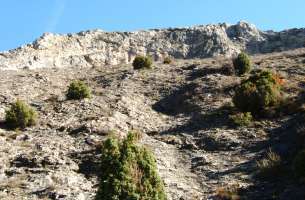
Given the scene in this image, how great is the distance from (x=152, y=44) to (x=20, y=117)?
157 ft

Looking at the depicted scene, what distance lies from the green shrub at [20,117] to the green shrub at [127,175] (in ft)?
43.6

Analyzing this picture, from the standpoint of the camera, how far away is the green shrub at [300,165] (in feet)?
78.5

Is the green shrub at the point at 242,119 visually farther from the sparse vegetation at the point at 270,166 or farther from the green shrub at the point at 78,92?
the green shrub at the point at 78,92

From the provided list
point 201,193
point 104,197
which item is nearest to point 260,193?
point 201,193

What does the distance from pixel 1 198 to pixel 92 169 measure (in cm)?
531

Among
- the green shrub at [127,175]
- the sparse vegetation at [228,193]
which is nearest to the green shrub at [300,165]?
the sparse vegetation at [228,193]

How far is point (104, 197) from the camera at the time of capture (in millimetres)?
19672

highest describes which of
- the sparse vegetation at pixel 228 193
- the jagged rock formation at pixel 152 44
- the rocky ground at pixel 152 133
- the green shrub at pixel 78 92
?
the jagged rock formation at pixel 152 44

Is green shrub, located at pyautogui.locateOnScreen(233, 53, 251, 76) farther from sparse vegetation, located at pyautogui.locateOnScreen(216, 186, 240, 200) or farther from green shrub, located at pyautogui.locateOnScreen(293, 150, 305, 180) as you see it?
sparse vegetation, located at pyautogui.locateOnScreen(216, 186, 240, 200)

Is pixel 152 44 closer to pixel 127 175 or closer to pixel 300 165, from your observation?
pixel 300 165

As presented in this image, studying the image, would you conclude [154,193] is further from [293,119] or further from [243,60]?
[243,60]

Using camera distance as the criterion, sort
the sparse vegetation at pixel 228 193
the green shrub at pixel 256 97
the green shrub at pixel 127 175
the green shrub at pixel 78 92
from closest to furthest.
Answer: the green shrub at pixel 127 175 < the sparse vegetation at pixel 228 193 < the green shrub at pixel 256 97 < the green shrub at pixel 78 92

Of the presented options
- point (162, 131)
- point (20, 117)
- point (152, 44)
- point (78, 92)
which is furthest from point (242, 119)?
point (152, 44)

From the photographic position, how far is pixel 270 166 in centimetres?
2641
